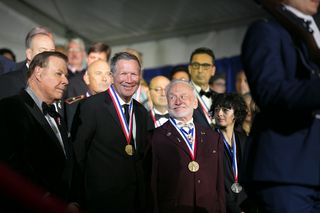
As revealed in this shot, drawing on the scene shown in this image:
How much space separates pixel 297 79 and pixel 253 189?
0.58 metres

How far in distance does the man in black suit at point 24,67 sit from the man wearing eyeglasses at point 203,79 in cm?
175

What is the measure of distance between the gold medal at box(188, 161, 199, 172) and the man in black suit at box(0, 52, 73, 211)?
3.27 ft

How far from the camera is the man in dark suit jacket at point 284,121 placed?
2264 mm

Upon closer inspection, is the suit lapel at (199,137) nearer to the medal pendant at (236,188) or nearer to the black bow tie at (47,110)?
the medal pendant at (236,188)

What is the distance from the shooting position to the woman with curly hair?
4523 millimetres

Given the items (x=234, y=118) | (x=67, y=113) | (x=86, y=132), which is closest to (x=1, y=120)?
(x=86, y=132)

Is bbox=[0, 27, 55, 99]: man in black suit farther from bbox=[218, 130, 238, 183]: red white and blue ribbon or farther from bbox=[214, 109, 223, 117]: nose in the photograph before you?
bbox=[218, 130, 238, 183]: red white and blue ribbon

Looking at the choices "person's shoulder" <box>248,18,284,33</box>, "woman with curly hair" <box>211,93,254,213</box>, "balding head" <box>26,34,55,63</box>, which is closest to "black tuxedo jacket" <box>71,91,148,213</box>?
"woman with curly hair" <box>211,93,254,213</box>

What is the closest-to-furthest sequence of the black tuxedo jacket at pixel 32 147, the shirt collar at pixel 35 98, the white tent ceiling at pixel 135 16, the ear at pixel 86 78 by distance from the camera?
the black tuxedo jacket at pixel 32 147
the shirt collar at pixel 35 98
the ear at pixel 86 78
the white tent ceiling at pixel 135 16

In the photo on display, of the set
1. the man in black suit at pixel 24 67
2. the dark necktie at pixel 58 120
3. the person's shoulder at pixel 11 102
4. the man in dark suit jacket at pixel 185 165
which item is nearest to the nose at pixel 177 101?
the man in dark suit jacket at pixel 185 165

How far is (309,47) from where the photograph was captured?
229 centimetres

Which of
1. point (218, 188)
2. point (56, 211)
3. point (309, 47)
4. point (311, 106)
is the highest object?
point (309, 47)

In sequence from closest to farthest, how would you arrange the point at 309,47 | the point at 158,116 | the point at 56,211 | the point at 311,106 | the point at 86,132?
the point at 56,211 < the point at 311,106 < the point at 309,47 < the point at 86,132 < the point at 158,116

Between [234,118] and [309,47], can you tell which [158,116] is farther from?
[309,47]
